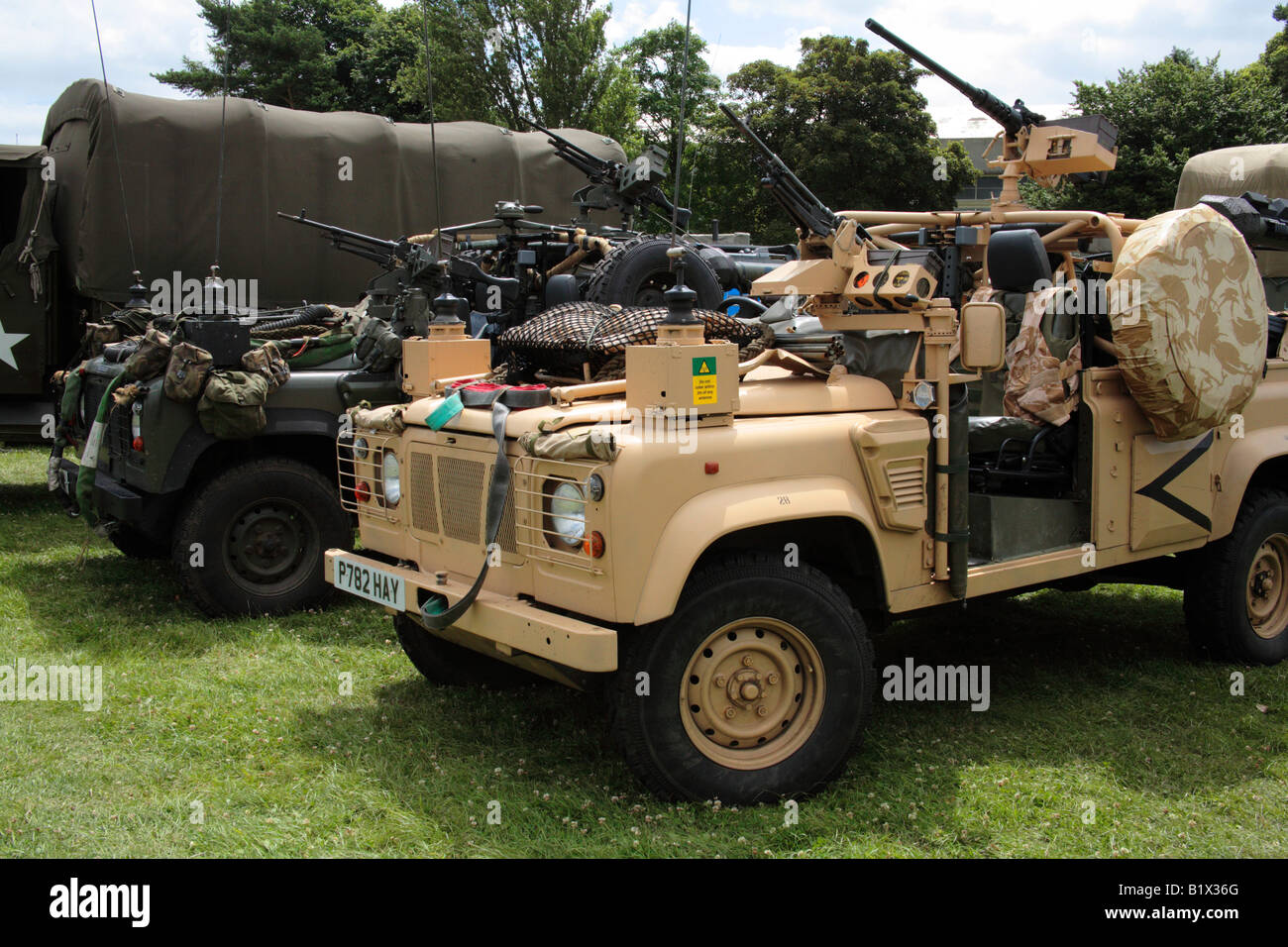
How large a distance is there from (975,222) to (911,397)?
1758 mm

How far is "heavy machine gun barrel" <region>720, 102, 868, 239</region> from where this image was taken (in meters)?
5.08

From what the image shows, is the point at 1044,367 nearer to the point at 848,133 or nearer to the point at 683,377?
the point at 683,377

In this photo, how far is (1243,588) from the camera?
225 inches

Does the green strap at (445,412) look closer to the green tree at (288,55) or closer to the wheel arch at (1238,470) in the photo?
the wheel arch at (1238,470)

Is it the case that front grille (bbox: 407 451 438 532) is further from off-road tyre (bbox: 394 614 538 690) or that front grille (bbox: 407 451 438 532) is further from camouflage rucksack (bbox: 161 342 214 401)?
camouflage rucksack (bbox: 161 342 214 401)

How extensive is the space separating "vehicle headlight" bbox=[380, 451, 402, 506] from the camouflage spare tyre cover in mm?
3048

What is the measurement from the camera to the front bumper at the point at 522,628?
372 cm

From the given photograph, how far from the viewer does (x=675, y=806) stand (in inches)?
159

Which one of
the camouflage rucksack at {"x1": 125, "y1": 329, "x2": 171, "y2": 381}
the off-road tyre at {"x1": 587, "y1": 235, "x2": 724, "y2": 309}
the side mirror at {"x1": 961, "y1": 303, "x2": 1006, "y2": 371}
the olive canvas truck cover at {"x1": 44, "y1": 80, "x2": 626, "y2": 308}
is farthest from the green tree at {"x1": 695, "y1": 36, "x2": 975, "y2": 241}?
the side mirror at {"x1": 961, "y1": 303, "x2": 1006, "y2": 371}

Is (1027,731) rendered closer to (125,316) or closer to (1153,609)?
(1153,609)

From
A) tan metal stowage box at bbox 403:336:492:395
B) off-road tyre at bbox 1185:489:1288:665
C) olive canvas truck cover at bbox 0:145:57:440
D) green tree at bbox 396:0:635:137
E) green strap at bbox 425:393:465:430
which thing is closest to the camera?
green strap at bbox 425:393:465:430

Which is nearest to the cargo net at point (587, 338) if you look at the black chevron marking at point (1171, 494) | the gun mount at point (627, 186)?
the black chevron marking at point (1171, 494)

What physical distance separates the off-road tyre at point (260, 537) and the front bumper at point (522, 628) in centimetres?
258

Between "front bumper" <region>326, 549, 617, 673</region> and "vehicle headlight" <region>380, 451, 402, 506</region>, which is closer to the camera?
"front bumper" <region>326, 549, 617, 673</region>
